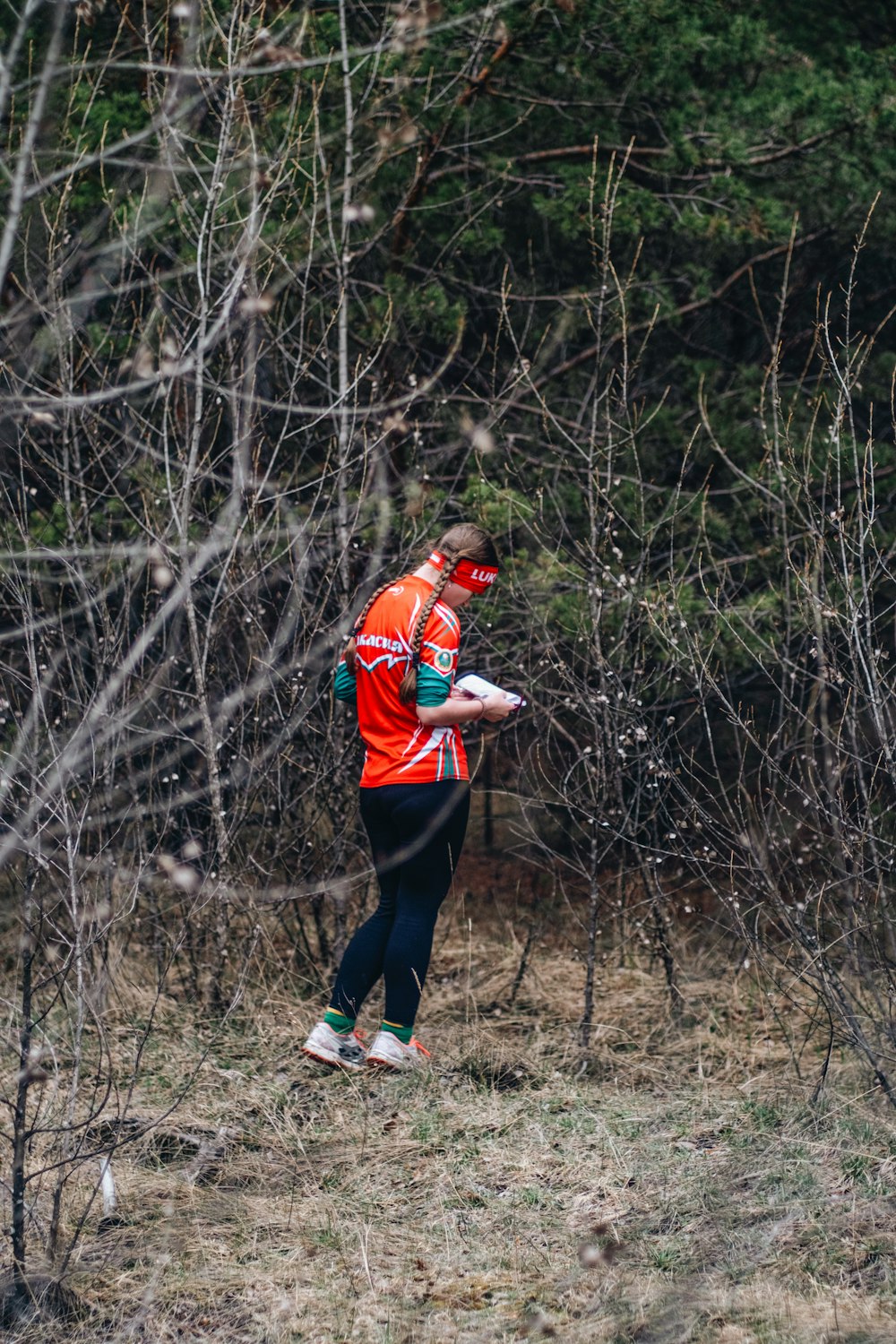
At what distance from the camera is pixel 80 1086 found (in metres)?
4.70

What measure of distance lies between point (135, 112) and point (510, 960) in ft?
16.0

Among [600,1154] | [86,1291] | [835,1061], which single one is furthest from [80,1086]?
[835,1061]

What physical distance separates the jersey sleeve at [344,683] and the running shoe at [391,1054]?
1267mm

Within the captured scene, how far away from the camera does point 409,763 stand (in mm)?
4527

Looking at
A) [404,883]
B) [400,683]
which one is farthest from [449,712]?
[404,883]

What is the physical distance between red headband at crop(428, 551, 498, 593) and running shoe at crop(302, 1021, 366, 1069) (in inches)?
68.8

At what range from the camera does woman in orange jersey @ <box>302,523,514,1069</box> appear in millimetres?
4438

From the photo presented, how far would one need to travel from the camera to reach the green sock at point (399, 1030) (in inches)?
183

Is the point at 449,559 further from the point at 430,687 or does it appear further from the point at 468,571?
the point at 430,687

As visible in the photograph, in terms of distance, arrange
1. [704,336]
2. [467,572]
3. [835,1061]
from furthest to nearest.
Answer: [704,336] < [835,1061] < [467,572]

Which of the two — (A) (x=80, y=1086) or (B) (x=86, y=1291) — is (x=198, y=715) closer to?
(A) (x=80, y=1086)

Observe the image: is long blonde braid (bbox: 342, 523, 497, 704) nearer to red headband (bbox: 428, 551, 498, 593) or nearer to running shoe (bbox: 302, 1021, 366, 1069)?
red headband (bbox: 428, 551, 498, 593)

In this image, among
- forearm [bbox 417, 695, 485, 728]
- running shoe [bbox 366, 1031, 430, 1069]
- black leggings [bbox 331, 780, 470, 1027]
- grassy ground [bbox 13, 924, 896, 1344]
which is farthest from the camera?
running shoe [bbox 366, 1031, 430, 1069]

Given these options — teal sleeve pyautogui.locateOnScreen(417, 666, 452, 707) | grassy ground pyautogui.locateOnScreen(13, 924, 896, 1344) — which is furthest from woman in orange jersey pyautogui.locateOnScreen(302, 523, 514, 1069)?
grassy ground pyautogui.locateOnScreen(13, 924, 896, 1344)
